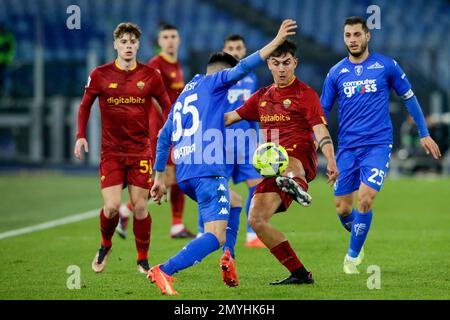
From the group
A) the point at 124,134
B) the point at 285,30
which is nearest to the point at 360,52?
the point at 285,30

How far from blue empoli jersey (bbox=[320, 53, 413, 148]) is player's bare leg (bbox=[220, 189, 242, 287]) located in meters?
1.23

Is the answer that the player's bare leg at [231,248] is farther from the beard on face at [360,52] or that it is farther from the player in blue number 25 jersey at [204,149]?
the beard on face at [360,52]

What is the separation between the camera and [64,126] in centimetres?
2538

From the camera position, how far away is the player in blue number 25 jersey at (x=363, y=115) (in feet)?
29.2

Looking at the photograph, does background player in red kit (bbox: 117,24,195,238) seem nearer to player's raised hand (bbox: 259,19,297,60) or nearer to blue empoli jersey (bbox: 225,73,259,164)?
blue empoli jersey (bbox: 225,73,259,164)

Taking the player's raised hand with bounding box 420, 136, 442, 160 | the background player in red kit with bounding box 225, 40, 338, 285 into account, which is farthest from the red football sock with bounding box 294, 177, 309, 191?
the player's raised hand with bounding box 420, 136, 442, 160

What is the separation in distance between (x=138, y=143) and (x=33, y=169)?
16.3 m

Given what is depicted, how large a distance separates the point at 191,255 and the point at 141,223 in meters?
1.82

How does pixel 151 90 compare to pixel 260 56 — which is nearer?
pixel 260 56

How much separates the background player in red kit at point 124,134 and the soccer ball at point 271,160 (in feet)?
5.20

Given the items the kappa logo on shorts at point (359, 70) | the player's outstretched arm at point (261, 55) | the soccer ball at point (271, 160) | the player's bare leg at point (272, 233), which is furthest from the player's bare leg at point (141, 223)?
the kappa logo on shorts at point (359, 70)
